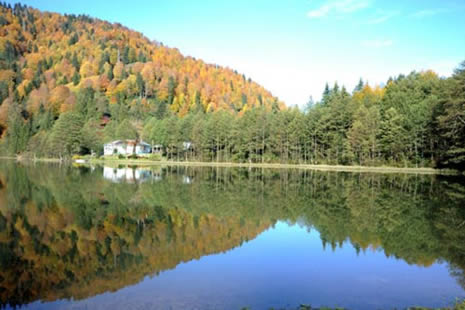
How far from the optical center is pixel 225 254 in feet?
47.1

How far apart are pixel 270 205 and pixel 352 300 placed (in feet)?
50.8

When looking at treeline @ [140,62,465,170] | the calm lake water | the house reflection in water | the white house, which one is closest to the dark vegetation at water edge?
treeline @ [140,62,465,170]

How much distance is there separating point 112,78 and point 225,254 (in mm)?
156209

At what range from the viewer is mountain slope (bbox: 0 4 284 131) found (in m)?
145

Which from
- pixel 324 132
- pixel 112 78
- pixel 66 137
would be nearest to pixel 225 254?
pixel 324 132

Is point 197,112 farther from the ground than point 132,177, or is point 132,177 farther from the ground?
point 197,112

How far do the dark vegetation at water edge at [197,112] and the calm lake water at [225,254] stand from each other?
36420mm

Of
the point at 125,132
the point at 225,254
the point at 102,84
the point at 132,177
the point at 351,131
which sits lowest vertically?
the point at 225,254

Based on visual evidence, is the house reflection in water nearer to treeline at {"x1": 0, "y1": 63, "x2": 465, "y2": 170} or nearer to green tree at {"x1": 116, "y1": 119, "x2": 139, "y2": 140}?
treeline at {"x1": 0, "y1": 63, "x2": 465, "y2": 170}

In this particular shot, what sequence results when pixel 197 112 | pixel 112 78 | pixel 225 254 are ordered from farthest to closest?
pixel 112 78 < pixel 197 112 < pixel 225 254

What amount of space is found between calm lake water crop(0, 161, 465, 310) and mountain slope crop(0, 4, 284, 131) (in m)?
119

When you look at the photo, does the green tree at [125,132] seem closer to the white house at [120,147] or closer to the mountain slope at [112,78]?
the white house at [120,147]

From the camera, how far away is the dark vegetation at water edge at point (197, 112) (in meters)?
64.4

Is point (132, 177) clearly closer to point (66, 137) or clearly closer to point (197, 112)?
point (66, 137)
